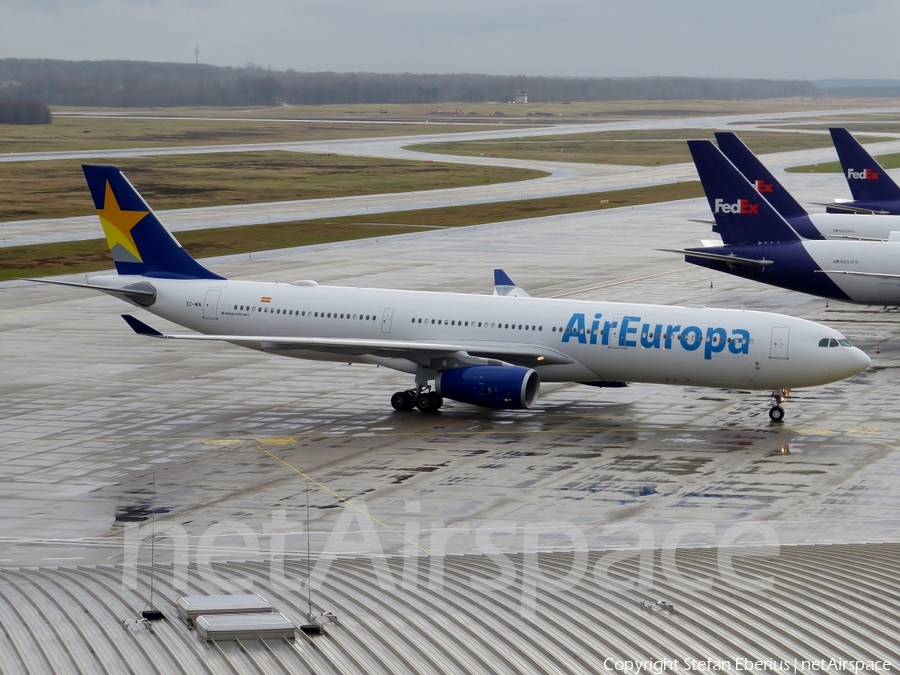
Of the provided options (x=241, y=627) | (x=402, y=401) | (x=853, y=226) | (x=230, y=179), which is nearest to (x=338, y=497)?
(x=402, y=401)

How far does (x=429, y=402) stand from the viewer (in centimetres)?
4284

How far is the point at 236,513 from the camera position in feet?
104

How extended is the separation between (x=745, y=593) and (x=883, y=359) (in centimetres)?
3722

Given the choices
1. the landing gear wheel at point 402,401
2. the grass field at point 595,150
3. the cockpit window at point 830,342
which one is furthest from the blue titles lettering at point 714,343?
the grass field at point 595,150

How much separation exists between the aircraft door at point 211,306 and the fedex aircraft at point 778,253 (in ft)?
73.5

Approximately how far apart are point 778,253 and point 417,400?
23.1m

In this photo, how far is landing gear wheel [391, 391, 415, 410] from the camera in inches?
1702

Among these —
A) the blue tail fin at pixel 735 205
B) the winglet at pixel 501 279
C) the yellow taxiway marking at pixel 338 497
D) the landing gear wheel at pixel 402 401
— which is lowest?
the yellow taxiway marking at pixel 338 497

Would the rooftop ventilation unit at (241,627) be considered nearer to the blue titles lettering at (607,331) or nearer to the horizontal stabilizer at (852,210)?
the blue titles lettering at (607,331)

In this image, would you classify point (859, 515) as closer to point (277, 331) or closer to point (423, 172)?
point (277, 331)

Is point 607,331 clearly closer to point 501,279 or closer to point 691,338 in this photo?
point 691,338

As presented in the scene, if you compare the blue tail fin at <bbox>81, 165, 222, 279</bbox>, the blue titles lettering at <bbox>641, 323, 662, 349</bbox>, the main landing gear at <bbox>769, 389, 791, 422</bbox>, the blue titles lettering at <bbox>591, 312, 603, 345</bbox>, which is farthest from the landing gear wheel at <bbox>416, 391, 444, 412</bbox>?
the main landing gear at <bbox>769, 389, 791, 422</bbox>

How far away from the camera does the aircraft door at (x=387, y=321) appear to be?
146ft

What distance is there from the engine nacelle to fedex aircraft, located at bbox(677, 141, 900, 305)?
1983 centimetres
